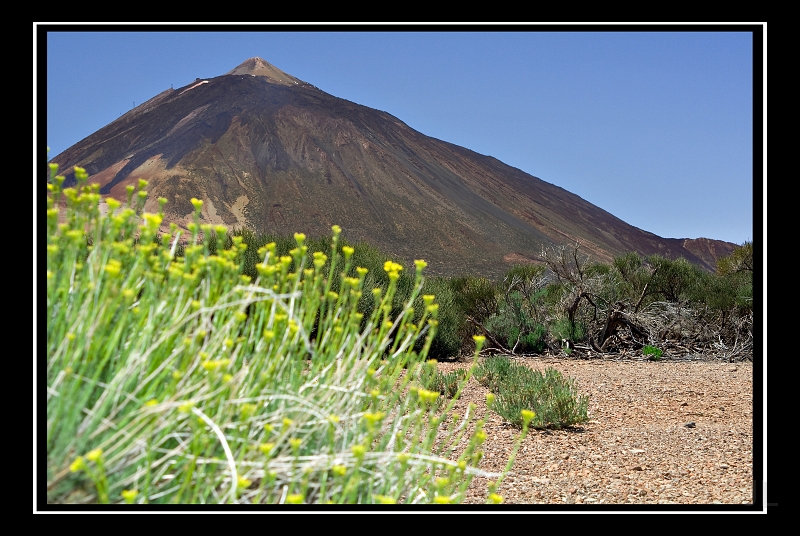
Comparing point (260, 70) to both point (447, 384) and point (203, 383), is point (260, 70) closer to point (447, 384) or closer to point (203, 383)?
point (447, 384)

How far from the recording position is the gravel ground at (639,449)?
4.12 meters

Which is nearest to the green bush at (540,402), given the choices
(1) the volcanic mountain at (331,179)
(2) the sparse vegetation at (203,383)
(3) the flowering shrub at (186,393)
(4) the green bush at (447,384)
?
(4) the green bush at (447,384)

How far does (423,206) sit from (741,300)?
87.9m

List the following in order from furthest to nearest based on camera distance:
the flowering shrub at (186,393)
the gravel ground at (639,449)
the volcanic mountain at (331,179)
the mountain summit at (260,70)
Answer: the mountain summit at (260,70) → the volcanic mountain at (331,179) → the gravel ground at (639,449) → the flowering shrub at (186,393)

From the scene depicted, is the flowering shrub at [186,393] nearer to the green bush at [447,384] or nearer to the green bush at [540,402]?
the green bush at [540,402]

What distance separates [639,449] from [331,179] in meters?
102

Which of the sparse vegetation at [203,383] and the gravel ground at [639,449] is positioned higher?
the sparse vegetation at [203,383]

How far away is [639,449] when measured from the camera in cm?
533

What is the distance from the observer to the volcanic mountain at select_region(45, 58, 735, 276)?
299 feet

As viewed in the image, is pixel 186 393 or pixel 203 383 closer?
pixel 186 393

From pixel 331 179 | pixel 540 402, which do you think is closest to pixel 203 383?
pixel 540 402

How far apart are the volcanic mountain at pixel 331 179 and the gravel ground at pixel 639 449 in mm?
67423
